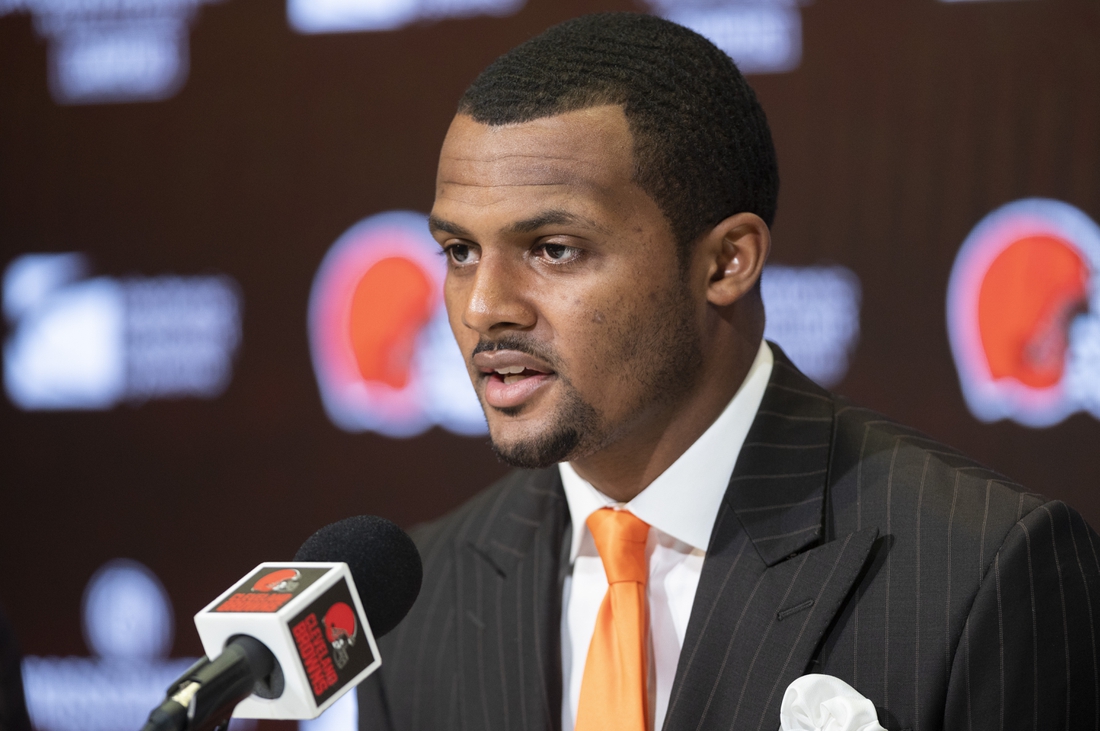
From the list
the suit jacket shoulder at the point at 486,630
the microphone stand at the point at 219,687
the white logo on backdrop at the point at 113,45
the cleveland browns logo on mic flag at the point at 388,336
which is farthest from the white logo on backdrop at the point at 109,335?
the microphone stand at the point at 219,687

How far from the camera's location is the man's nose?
55.2 inches

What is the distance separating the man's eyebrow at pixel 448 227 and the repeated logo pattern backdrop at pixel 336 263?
1.08 m

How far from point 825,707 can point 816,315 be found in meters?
1.28

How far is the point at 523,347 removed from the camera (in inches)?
56.1

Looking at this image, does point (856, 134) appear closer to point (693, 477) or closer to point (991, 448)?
point (991, 448)

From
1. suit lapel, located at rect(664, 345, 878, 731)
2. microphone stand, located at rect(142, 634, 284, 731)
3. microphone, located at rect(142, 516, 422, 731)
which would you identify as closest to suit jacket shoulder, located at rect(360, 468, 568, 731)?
suit lapel, located at rect(664, 345, 878, 731)

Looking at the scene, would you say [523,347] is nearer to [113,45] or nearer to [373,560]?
[373,560]

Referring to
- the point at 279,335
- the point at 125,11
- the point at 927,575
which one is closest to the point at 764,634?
the point at 927,575

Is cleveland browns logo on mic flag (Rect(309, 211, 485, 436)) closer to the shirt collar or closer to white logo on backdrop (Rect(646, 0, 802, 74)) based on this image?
white logo on backdrop (Rect(646, 0, 802, 74))

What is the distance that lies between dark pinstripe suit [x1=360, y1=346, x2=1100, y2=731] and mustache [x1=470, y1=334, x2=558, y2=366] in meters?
0.31

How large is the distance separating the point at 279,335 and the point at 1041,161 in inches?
70.2

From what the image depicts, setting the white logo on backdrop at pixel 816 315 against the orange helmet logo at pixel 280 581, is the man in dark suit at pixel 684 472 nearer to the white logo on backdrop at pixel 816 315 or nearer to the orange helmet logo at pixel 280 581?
the orange helmet logo at pixel 280 581

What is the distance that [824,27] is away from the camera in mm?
2412

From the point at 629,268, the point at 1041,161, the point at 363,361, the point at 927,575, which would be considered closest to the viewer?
the point at 927,575
